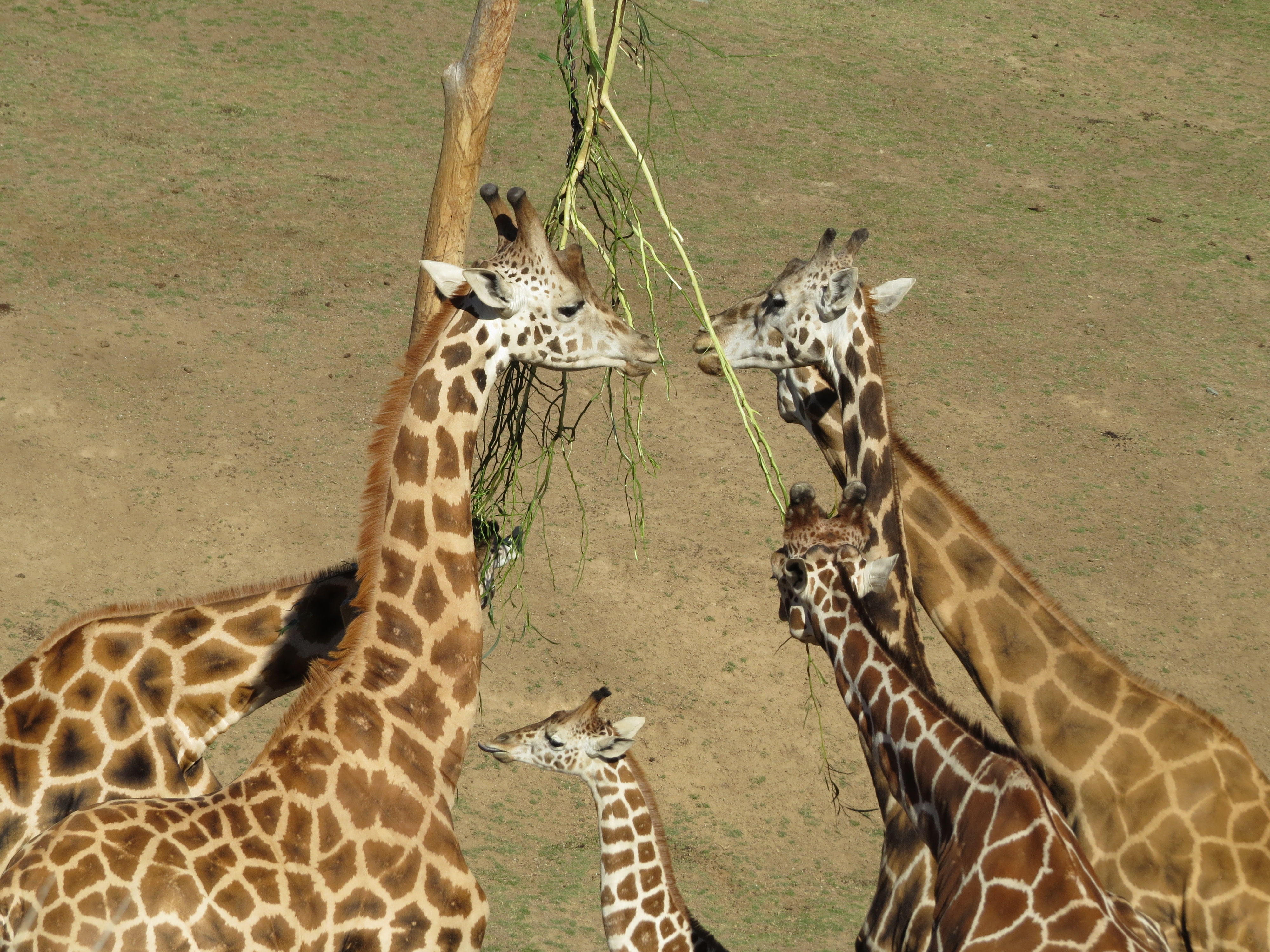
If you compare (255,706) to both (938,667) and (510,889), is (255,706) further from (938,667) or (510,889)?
(938,667)

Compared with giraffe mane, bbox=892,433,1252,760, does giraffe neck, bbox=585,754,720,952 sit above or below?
below

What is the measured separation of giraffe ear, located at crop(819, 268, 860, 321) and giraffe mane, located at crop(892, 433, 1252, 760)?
24.6 inches

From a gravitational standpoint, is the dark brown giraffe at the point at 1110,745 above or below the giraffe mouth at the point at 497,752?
above

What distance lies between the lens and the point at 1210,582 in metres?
10.2

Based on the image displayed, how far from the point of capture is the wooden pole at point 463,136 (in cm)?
657

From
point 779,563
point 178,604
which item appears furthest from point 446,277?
point 178,604

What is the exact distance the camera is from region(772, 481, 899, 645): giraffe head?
17.3 ft

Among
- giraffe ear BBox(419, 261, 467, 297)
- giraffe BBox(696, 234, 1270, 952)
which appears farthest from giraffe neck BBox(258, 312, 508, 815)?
giraffe BBox(696, 234, 1270, 952)

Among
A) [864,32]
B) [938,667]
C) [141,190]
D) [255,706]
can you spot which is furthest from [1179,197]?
[255,706]

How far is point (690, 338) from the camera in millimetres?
12484

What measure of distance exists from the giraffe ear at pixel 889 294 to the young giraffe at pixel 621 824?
2.31 metres

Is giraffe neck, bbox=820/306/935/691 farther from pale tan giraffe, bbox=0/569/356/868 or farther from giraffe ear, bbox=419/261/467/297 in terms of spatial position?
pale tan giraffe, bbox=0/569/356/868

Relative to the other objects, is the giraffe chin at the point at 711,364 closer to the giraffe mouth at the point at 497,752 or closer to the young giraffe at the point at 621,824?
the young giraffe at the point at 621,824

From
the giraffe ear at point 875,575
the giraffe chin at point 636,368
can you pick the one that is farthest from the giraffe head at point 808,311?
the giraffe ear at point 875,575
